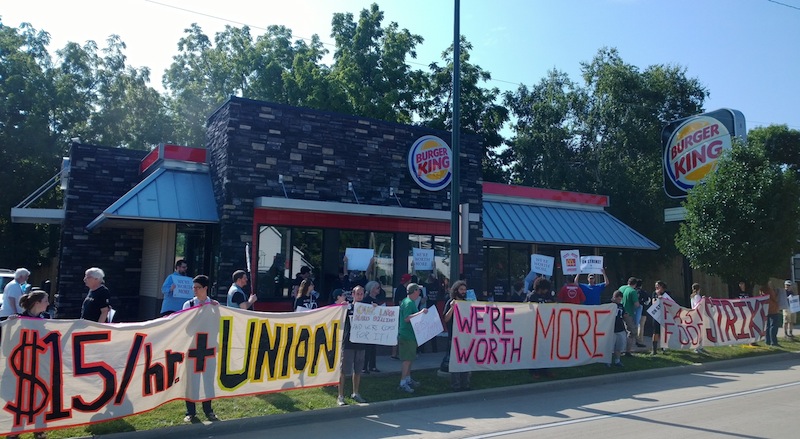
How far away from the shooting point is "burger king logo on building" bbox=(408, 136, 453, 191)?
16.1m

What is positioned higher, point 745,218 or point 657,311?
point 745,218

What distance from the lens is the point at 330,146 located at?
589 inches

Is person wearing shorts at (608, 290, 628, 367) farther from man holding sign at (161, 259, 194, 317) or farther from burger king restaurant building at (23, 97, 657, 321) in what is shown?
man holding sign at (161, 259, 194, 317)

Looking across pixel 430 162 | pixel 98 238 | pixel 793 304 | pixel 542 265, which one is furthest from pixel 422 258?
pixel 793 304

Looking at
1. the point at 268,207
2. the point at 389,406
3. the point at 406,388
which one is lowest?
the point at 389,406

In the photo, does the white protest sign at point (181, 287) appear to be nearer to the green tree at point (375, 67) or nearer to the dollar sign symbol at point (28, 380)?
the dollar sign symbol at point (28, 380)

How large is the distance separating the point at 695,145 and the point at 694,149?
13 cm

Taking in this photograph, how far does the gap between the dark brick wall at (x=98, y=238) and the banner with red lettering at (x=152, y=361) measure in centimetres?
1009

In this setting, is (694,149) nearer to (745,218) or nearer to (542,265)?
(745,218)

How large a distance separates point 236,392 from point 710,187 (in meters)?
14.4

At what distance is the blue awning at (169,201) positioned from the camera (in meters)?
13.2

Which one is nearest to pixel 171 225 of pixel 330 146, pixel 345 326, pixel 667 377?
pixel 330 146

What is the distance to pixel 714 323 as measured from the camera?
1525 cm

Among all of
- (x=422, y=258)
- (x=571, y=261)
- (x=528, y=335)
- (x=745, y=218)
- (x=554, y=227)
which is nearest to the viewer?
(x=528, y=335)
